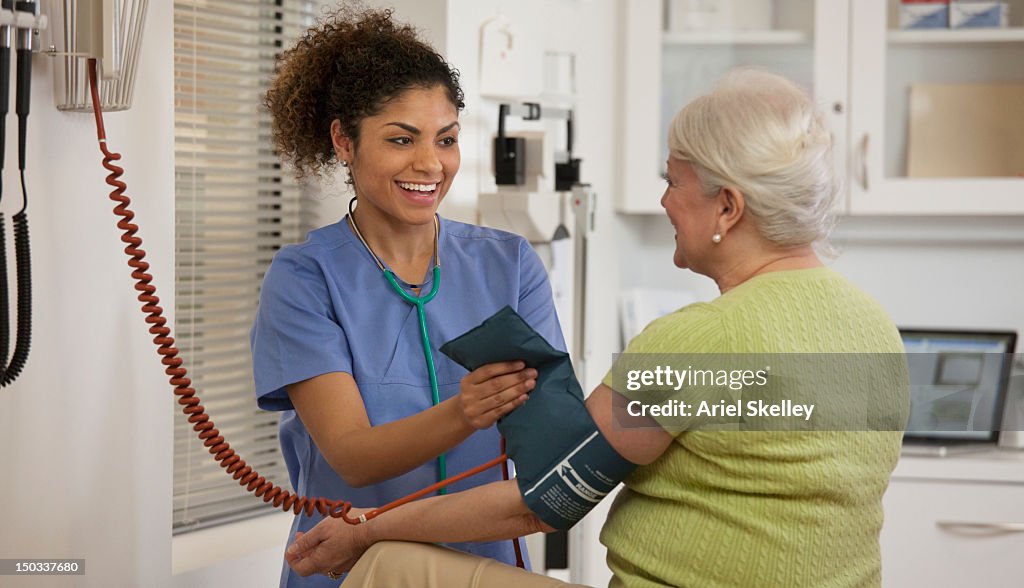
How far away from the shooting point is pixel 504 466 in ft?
4.70

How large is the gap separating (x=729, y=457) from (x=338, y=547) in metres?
0.48

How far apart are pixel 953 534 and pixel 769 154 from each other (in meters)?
1.79

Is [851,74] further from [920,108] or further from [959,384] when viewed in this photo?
[959,384]

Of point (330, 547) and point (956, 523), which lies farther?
point (956, 523)

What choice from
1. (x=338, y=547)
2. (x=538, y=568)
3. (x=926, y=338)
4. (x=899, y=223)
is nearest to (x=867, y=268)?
(x=899, y=223)

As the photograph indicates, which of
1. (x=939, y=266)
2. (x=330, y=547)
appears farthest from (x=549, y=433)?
(x=939, y=266)

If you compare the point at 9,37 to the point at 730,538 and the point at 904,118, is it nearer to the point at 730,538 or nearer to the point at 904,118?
the point at 730,538

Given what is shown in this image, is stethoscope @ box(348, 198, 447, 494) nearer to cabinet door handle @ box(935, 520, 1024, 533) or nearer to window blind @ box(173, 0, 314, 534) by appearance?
window blind @ box(173, 0, 314, 534)

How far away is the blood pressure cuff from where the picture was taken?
1.15 metres

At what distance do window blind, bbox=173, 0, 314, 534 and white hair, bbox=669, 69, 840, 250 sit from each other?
116 cm

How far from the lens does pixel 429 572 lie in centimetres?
123

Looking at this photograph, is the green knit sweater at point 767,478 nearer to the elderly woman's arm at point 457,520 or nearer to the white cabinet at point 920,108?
the elderly woman's arm at point 457,520

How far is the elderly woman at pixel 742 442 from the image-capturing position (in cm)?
112

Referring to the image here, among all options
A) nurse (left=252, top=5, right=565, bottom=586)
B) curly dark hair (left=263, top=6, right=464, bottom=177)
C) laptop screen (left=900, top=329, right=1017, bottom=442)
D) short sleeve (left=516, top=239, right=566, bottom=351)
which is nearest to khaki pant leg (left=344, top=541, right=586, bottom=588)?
nurse (left=252, top=5, right=565, bottom=586)
